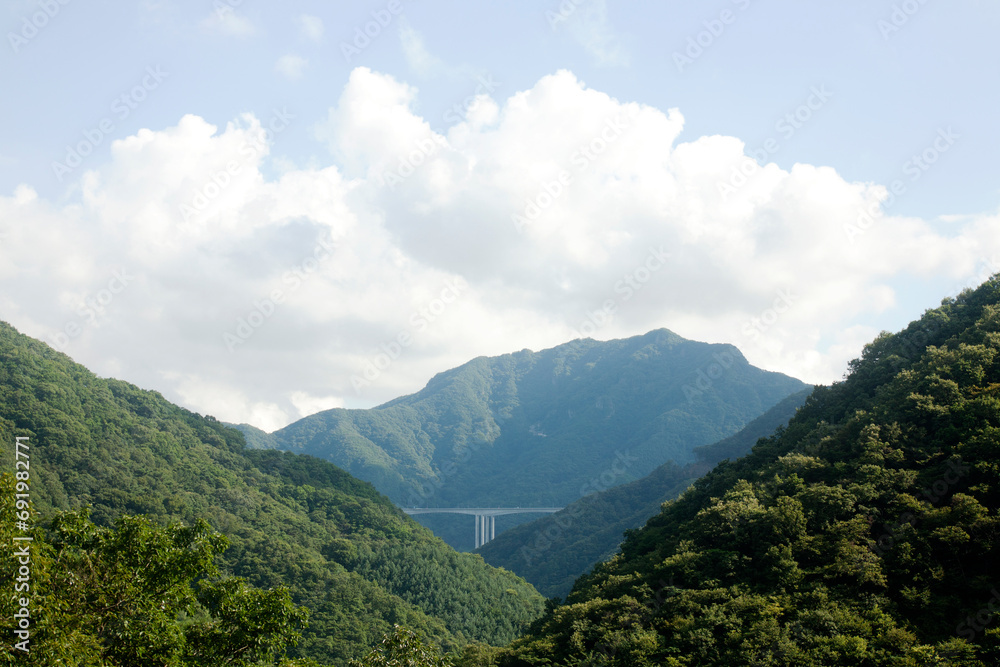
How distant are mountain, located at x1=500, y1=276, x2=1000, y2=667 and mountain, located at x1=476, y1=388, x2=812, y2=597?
2183 inches

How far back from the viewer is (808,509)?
2267cm

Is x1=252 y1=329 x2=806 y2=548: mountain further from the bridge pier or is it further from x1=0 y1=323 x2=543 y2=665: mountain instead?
x1=0 y1=323 x2=543 y2=665: mountain

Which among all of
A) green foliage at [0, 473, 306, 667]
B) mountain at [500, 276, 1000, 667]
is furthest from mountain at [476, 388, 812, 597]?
green foliage at [0, 473, 306, 667]

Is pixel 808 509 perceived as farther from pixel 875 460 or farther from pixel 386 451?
pixel 386 451

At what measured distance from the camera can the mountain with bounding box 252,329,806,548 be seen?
147625 mm

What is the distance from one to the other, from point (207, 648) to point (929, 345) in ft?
110

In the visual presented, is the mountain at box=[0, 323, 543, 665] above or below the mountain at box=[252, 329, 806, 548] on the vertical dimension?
below

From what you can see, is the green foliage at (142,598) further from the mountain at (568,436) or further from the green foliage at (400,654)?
the mountain at (568,436)

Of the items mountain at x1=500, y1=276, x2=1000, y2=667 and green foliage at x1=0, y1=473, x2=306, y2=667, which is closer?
green foliage at x1=0, y1=473, x2=306, y2=667

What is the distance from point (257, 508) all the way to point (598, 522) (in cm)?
4799

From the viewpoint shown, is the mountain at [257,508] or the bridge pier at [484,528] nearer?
the mountain at [257,508]

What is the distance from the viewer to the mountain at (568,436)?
484ft

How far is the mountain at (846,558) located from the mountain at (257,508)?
3205cm

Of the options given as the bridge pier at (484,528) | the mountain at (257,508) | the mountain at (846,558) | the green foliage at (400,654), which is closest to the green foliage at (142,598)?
the green foliage at (400,654)
